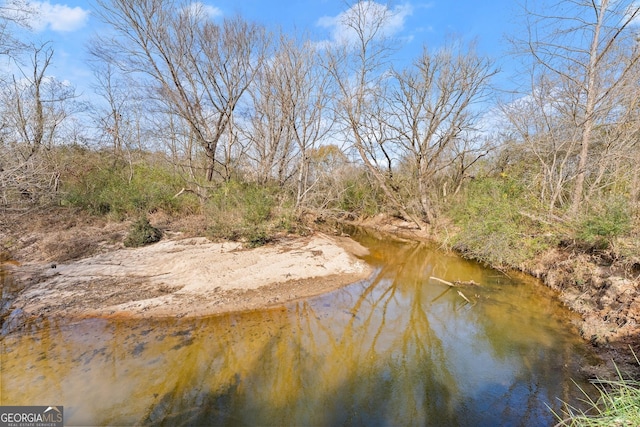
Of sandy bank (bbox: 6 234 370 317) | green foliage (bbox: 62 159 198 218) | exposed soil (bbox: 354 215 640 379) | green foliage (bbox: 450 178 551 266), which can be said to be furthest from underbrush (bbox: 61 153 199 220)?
exposed soil (bbox: 354 215 640 379)

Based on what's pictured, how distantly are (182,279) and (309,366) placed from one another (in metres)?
4.02

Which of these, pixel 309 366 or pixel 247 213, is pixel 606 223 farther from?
pixel 247 213

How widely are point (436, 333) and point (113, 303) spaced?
248 inches

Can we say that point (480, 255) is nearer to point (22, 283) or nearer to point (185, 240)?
point (185, 240)

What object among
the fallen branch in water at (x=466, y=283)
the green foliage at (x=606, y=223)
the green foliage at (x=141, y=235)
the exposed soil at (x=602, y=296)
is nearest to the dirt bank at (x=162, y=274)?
the green foliage at (x=141, y=235)

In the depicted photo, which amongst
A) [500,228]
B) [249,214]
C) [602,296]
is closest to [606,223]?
[602,296]

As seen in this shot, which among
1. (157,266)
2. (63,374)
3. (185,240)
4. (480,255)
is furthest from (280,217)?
A: (63,374)

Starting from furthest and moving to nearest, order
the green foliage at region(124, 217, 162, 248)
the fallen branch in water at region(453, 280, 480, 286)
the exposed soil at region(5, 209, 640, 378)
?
the green foliage at region(124, 217, 162, 248)
the fallen branch in water at region(453, 280, 480, 286)
the exposed soil at region(5, 209, 640, 378)

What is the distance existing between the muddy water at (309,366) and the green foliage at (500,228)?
8.12ft

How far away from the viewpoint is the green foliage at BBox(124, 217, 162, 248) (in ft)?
28.4

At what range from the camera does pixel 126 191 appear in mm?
11820

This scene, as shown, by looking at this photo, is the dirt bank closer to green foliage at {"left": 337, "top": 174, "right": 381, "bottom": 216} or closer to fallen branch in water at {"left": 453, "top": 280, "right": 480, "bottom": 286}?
fallen branch in water at {"left": 453, "top": 280, "right": 480, "bottom": 286}

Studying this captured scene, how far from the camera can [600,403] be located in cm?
342

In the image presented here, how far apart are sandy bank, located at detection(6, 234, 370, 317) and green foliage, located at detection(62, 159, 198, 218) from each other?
3.87 meters
